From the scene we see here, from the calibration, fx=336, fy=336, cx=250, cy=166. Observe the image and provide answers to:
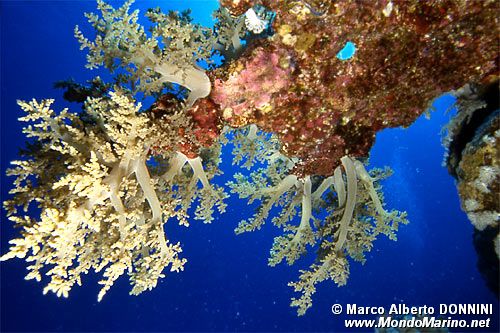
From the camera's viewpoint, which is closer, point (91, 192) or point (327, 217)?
point (91, 192)

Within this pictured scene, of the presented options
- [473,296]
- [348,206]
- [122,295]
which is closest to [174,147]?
[348,206]

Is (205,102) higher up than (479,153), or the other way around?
(479,153)

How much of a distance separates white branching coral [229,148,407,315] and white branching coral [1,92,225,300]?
1502mm

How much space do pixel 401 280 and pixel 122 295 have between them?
1157 inches

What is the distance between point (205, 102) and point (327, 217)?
234 centimetres

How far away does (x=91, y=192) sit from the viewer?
2.73 metres

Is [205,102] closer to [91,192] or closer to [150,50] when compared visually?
[150,50]

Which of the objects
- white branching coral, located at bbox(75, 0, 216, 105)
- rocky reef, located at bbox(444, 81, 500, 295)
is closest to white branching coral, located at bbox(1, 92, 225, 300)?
white branching coral, located at bbox(75, 0, 216, 105)

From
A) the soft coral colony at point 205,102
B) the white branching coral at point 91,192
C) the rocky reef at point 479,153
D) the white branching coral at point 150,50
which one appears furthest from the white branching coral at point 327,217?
the white branching coral at point 150,50

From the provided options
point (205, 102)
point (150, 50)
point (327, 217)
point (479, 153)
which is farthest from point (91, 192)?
point (479, 153)

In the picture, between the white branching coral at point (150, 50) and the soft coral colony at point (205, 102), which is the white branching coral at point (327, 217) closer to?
the soft coral colony at point (205, 102)

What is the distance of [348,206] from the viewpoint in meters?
4.11

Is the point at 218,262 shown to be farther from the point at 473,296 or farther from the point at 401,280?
the point at 473,296

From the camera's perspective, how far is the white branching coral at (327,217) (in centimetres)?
417
